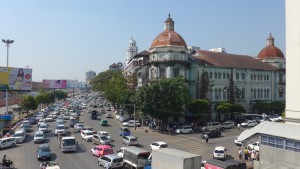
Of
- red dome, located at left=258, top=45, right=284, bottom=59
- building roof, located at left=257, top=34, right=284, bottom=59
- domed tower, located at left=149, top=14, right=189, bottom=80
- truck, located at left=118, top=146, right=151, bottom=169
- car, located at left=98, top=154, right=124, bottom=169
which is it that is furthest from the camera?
building roof, located at left=257, top=34, right=284, bottom=59

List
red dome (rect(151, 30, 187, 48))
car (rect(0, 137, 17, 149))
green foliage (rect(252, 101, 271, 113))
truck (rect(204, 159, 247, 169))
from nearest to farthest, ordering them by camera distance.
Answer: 1. truck (rect(204, 159, 247, 169))
2. car (rect(0, 137, 17, 149))
3. red dome (rect(151, 30, 187, 48))
4. green foliage (rect(252, 101, 271, 113))

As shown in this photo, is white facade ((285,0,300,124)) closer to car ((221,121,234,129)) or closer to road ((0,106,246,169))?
road ((0,106,246,169))

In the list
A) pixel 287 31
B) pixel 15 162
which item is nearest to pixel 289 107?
pixel 287 31

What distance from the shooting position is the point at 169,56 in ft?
187

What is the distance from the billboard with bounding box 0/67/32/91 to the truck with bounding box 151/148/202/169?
46214 millimetres

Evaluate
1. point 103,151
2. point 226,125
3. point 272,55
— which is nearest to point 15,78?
point 103,151

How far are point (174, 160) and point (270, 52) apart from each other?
6805 centimetres

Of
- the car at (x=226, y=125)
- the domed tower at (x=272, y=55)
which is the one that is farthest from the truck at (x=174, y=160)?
the domed tower at (x=272, y=55)

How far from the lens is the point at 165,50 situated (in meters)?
57.3

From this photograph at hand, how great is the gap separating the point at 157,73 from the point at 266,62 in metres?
37.1

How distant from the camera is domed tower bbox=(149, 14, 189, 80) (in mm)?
57094

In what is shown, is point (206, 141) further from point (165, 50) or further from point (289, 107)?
point (165, 50)

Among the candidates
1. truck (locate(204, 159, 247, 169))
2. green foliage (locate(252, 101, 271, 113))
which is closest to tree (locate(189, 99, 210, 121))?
green foliage (locate(252, 101, 271, 113))

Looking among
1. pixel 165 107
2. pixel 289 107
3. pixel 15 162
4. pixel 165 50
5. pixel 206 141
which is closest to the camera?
pixel 289 107
